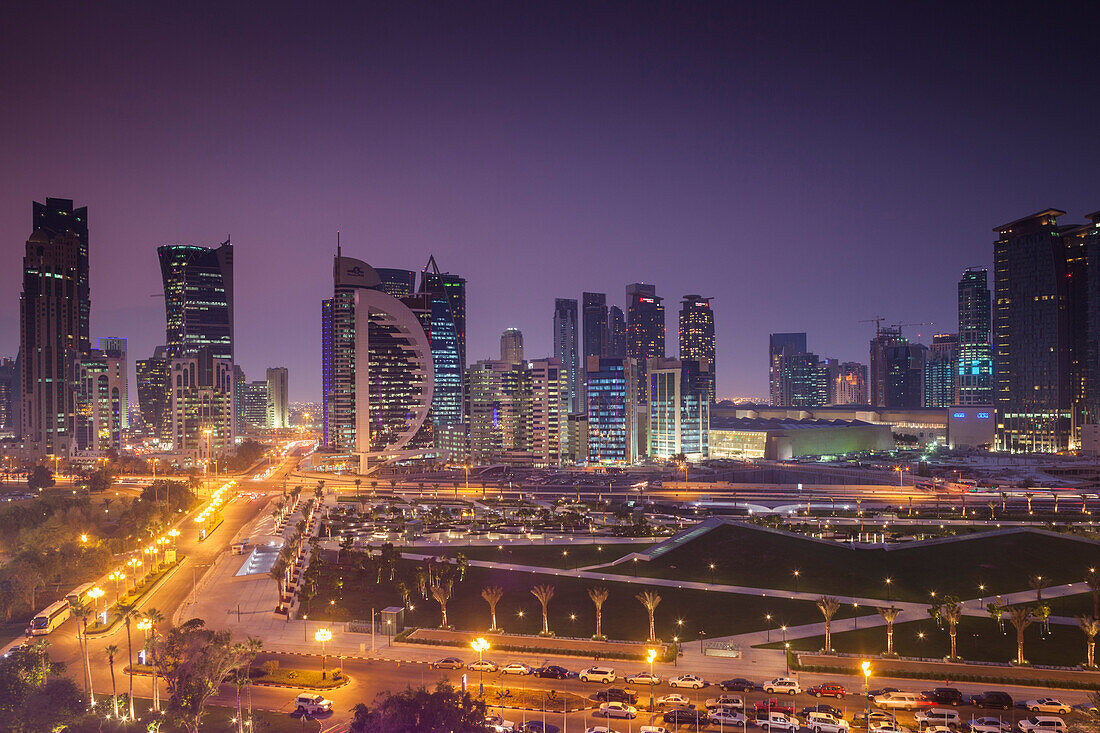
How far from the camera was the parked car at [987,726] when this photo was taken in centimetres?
2320

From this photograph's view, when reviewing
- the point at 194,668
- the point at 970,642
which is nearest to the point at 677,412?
the point at 970,642

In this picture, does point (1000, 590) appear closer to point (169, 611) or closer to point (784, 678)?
point (784, 678)

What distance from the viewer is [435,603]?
3894 cm

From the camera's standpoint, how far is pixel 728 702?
82.7ft

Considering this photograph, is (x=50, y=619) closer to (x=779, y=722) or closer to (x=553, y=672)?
(x=553, y=672)

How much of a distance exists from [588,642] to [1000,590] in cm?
2279

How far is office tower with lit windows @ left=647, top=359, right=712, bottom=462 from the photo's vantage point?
117m

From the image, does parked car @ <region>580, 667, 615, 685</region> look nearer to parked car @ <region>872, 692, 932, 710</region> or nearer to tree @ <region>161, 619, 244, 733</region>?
parked car @ <region>872, 692, 932, 710</region>

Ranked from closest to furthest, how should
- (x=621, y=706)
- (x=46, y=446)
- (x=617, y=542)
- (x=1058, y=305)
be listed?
(x=621, y=706) → (x=617, y=542) → (x=1058, y=305) → (x=46, y=446)

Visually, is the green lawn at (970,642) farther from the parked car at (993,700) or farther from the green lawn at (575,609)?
the parked car at (993,700)

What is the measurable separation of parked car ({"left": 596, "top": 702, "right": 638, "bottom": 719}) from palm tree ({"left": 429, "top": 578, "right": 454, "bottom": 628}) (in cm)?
1141

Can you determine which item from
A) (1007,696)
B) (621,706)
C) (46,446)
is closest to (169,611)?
(621,706)

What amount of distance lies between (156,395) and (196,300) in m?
39.0

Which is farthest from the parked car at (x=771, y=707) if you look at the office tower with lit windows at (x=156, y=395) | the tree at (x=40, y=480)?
the office tower with lit windows at (x=156, y=395)
